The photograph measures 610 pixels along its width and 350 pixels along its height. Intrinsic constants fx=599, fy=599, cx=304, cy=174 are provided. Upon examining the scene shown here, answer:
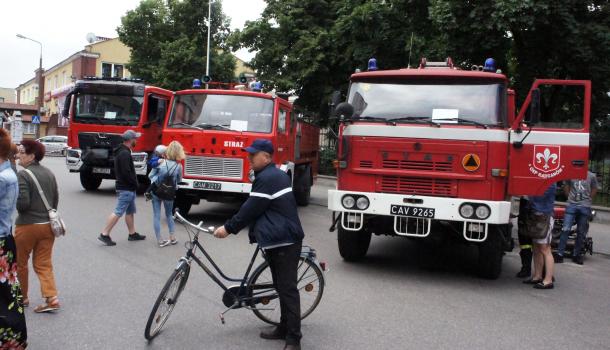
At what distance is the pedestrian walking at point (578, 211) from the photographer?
31.5 feet

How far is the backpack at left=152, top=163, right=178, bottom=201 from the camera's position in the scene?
902cm

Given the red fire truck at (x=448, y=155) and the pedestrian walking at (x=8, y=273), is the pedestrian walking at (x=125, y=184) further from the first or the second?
the pedestrian walking at (x=8, y=273)

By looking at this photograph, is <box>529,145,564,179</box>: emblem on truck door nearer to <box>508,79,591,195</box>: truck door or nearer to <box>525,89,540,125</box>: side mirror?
<box>508,79,591,195</box>: truck door

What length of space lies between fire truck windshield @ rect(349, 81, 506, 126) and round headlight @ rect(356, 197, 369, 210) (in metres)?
1.06

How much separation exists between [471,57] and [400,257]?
372 inches

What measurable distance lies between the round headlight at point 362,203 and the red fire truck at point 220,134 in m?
3.81

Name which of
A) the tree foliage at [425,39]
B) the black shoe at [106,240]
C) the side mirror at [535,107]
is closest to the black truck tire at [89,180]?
the black shoe at [106,240]

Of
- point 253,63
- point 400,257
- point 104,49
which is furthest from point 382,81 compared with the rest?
point 104,49

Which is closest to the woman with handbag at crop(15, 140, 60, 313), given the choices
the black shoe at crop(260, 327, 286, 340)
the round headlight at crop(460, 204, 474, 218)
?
the black shoe at crop(260, 327, 286, 340)

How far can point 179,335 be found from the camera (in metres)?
5.05

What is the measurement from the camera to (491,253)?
755 cm

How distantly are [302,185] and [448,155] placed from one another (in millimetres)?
7928

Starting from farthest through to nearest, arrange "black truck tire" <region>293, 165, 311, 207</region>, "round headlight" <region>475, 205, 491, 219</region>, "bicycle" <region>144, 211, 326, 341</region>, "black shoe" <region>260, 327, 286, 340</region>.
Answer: "black truck tire" <region>293, 165, 311, 207</region>
"round headlight" <region>475, 205, 491, 219</region>
"black shoe" <region>260, 327, 286, 340</region>
"bicycle" <region>144, 211, 326, 341</region>

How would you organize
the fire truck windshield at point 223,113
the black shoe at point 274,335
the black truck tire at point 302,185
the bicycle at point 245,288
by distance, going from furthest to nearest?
the black truck tire at point 302,185, the fire truck windshield at point 223,113, the black shoe at point 274,335, the bicycle at point 245,288
